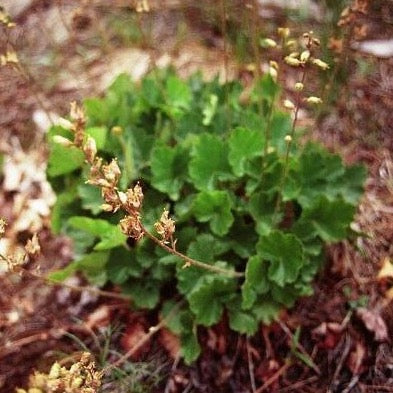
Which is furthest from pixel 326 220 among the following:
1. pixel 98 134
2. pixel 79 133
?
pixel 79 133

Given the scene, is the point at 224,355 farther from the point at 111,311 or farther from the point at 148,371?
the point at 111,311

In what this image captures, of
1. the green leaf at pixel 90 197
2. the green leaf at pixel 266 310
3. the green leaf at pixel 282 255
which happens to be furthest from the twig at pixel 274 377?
the green leaf at pixel 90 197

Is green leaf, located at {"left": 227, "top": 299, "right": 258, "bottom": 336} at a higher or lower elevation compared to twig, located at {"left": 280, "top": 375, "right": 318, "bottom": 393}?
higher

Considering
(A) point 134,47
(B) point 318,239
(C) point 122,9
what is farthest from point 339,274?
(C) point 122,9

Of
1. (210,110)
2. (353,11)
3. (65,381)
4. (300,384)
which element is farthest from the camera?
(210,110)

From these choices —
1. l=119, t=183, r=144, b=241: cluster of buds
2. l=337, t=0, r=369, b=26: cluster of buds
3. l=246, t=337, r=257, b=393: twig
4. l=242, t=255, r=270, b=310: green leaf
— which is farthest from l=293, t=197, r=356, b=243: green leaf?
l=119, t=183, r=144, b=241: cluster of buds

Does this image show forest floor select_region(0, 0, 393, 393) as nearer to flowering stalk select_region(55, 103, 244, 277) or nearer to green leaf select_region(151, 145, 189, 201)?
green leaf select_region(151, 145, 189, 201)

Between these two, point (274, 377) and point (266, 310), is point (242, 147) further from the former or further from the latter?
point (274, 377)
